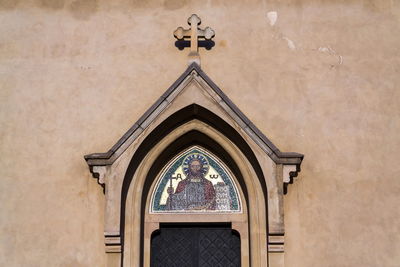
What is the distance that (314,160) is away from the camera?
31.6ft

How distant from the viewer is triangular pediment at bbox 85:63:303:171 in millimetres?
9273

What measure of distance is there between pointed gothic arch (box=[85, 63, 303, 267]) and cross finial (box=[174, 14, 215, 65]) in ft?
1.16

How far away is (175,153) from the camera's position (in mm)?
10195

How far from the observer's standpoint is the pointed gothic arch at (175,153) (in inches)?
360

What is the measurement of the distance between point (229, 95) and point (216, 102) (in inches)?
17.6

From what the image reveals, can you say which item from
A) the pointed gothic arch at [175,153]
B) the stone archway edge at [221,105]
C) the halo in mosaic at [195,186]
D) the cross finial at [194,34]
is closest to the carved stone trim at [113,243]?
the pointed gothic arch at [175,153]

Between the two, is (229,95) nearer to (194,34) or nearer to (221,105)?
(221,105)

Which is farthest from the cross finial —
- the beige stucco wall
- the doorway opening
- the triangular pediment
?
the doorway opening

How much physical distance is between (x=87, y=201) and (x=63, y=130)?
1.13m

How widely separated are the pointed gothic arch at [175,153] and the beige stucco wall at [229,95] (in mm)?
354

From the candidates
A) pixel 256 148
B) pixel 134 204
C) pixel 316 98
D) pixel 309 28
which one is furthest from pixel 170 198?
pixel 309 28

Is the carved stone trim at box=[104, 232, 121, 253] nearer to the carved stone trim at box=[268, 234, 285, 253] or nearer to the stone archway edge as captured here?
the stone archway edge

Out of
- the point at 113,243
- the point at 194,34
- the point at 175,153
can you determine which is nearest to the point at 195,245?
the point at 113,243

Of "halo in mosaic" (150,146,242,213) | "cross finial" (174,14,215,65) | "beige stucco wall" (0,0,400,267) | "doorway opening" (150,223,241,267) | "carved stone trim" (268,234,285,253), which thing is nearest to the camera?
"carved stone trim" (268,234,285,253)
